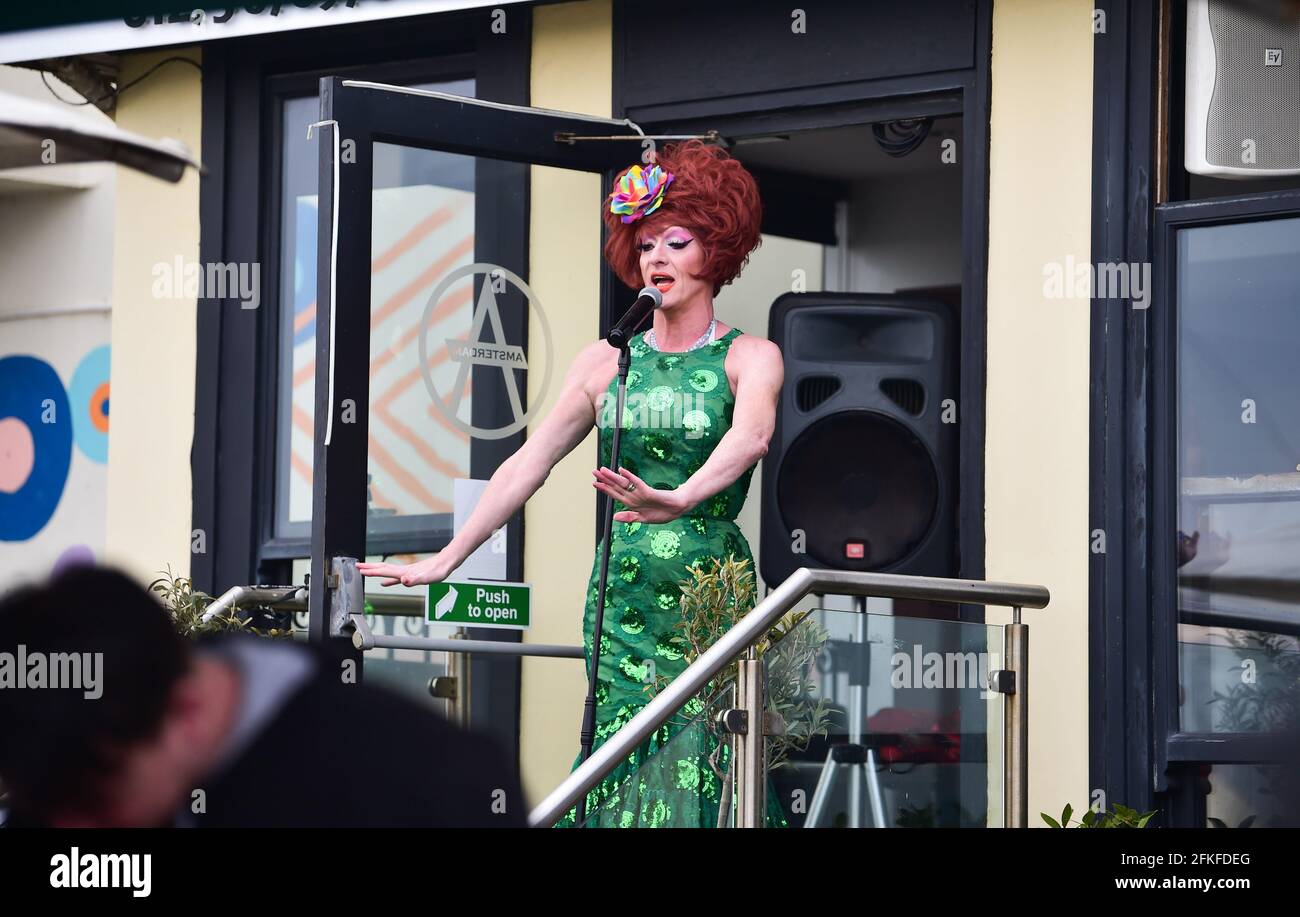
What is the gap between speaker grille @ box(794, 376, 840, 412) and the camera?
6.00 m

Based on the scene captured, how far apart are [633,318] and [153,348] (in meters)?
Answer: 3.17

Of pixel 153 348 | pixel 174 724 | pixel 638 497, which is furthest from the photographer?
pixel 153 348

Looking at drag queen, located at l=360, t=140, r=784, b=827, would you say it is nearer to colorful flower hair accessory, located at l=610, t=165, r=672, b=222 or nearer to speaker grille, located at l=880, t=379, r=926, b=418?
colorful flower hair accessory, located at l=610, t=165, r=672, b=222

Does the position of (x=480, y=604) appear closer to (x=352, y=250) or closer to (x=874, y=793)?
(x=352, y=250)

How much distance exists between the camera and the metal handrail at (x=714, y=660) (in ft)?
13.0

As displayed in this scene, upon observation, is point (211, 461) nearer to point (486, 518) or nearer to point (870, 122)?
point (486, 518)

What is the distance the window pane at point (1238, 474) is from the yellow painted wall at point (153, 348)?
360 cm

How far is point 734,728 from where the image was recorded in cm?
420

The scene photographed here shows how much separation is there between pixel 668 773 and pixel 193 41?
367 centimetres

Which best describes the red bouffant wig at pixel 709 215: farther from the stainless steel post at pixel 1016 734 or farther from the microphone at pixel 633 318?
the stainless steel post at pixel 1016 734

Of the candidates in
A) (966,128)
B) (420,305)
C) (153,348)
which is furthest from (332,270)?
(153,348)

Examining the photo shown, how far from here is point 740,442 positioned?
15.7 ft

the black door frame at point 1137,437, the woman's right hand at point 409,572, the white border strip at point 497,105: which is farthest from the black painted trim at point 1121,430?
the woman's right hand at point 409,572
